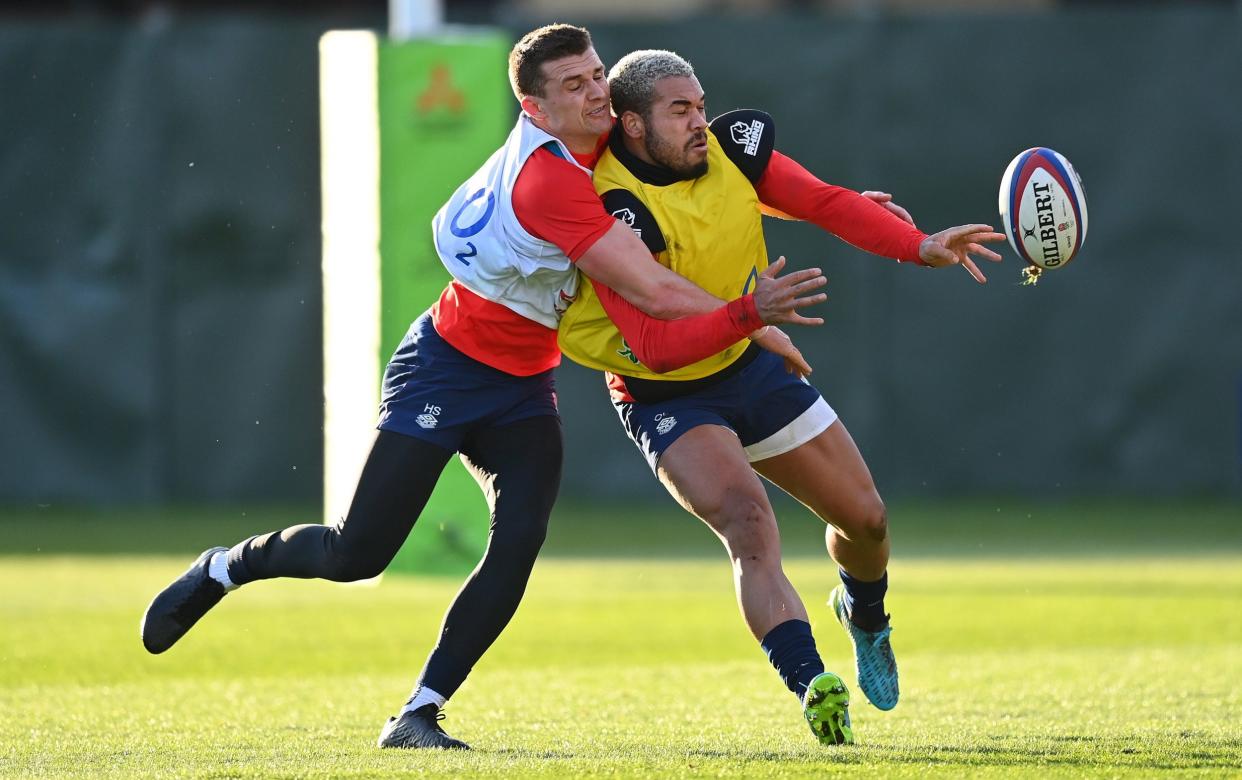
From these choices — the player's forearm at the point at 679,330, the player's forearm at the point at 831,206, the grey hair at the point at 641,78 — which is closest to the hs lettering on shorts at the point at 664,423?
the player's forearm at the point at 679,330

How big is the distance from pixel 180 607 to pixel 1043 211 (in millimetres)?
2899

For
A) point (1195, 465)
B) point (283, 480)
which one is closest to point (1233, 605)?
point (1195, 465)

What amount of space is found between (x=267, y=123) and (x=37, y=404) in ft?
8.64

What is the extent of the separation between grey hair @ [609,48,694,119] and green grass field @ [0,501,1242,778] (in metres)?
1.83

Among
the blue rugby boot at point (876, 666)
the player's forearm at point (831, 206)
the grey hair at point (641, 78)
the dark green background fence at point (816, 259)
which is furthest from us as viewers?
the dark green background fence at point (816, 259)

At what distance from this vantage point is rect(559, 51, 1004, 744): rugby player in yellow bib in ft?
18.0

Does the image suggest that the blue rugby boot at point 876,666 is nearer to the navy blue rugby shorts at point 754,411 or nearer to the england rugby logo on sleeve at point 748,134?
the navy blue rugby shorts at point 754,411

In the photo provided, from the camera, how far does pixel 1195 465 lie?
13.9 meters

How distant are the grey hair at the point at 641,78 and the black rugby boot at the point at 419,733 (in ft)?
5.97

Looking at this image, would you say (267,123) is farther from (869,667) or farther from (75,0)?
(869,667)

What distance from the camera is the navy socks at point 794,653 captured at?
526 cm

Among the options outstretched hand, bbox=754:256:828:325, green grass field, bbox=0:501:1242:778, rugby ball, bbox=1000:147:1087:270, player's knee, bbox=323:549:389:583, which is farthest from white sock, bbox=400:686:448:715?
rugby ball, bbox=1000:147:1087:270

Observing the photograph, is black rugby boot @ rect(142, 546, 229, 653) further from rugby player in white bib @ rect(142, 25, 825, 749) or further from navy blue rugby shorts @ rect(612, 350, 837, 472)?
navy blue rugby shorts @ rect(612, 350, 837, 472)

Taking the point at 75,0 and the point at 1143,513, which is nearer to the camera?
the point at 1143,513
